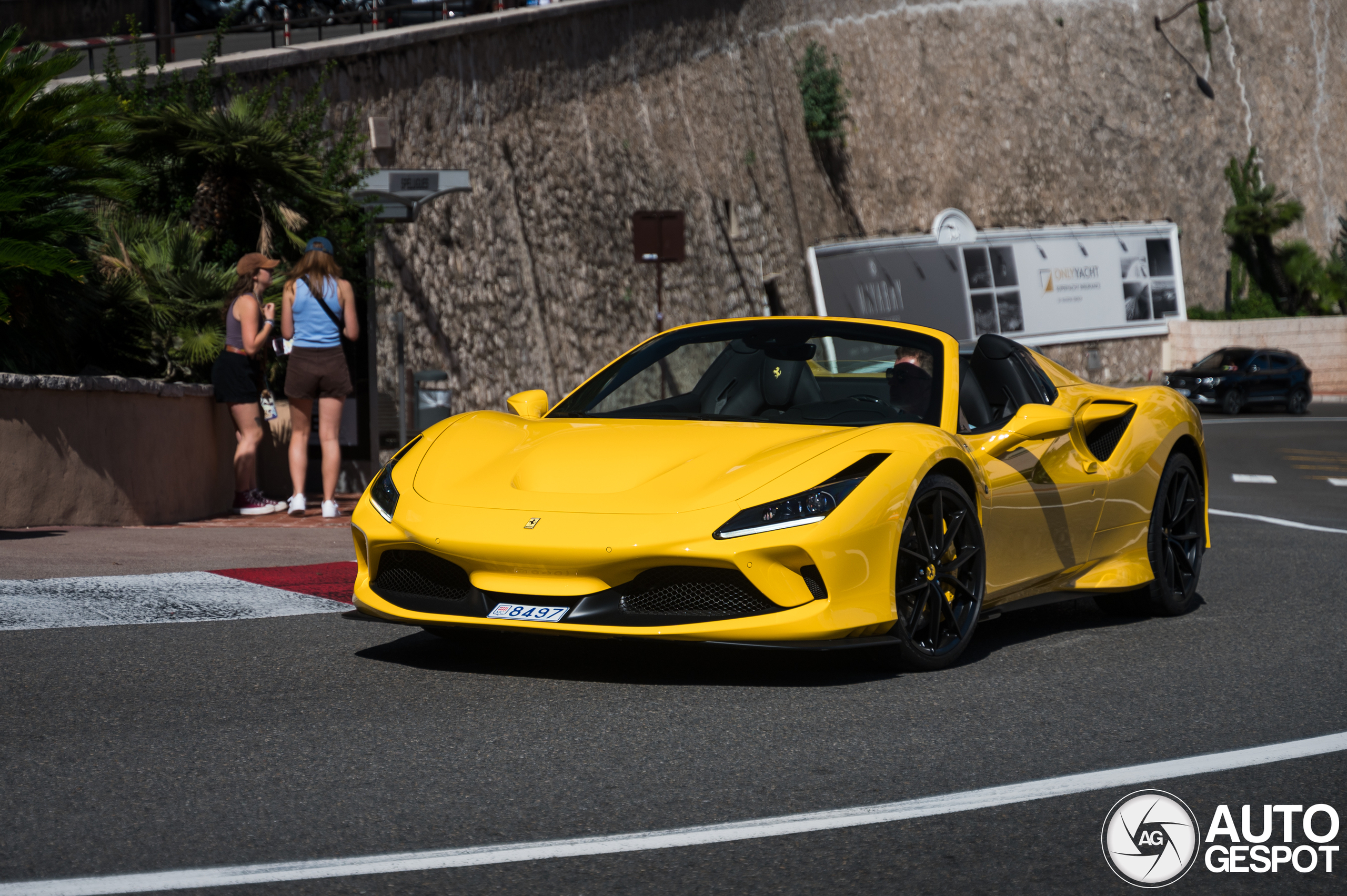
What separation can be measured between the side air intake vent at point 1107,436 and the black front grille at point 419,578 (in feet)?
9.28

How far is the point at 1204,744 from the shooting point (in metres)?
4.30

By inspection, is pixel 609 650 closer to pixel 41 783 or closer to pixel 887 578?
pixel 887 578

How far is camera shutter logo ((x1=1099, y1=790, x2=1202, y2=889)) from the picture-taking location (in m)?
3.19

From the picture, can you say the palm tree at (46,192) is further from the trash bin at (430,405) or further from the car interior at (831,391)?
the car interior at (831,391)

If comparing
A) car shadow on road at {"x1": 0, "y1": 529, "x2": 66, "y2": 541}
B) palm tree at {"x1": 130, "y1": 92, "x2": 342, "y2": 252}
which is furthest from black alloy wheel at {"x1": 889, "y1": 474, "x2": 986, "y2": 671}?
palm tree at {"x1": 130, "y1": 92, "x2": 342, "y2": 252}

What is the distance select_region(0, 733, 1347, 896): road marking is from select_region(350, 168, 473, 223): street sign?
1048 cm

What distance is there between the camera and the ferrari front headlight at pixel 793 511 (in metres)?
4.79

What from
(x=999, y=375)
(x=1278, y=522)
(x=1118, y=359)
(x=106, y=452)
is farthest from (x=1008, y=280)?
(x=999, y=375)

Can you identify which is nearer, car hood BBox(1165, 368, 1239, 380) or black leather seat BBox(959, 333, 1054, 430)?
black leather seat BBox(959, 333, 1054, 430)

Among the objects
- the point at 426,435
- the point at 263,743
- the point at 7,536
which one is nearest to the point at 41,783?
the point at 263,743

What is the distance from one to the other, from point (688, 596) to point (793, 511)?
0.41m

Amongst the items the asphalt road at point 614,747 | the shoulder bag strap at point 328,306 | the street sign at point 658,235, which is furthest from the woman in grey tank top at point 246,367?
the street sign at point 658,235

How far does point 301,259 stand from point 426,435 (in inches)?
212

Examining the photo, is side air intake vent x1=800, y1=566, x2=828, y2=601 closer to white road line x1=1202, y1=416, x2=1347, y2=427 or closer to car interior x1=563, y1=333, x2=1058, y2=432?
car interior x1=563, y1=333, x2=1058, y2=432
